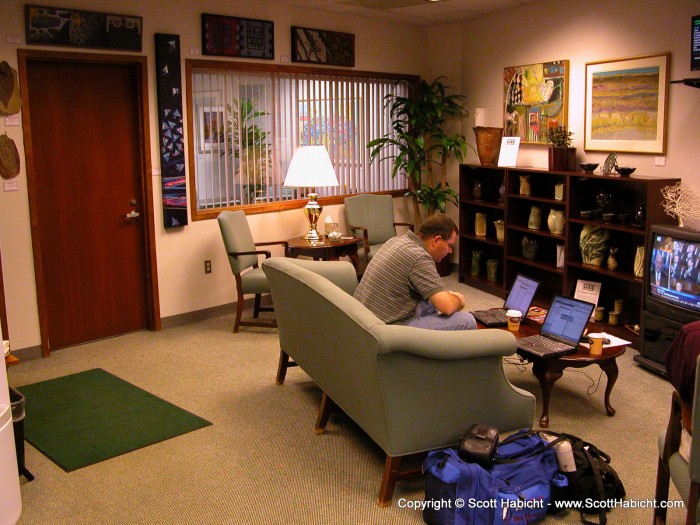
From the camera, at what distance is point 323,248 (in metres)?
5.86

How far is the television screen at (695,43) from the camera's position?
4652mm

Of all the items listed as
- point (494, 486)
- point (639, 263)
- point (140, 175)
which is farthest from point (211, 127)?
point (494, 486)

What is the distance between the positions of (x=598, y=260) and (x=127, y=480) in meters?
3.90

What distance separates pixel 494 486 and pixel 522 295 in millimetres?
1760

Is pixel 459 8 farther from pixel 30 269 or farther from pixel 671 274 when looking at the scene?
pixel 30 269

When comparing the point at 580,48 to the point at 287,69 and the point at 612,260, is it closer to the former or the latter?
the point at 612,260

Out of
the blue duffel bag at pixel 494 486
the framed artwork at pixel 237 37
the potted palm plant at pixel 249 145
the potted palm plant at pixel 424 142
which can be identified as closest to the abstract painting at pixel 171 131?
the framed artwork at pixel 237 37

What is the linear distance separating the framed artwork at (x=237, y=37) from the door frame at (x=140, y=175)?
2.01 feet

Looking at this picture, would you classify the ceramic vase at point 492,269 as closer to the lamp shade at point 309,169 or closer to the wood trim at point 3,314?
the lamp shade at point 309,169

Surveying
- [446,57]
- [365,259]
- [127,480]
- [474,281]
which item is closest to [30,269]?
[127,480]

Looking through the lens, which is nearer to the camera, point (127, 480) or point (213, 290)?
point (127, 480)

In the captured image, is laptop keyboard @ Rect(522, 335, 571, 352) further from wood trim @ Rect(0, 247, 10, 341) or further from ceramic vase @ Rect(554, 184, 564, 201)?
wood trim @ Rect(0, 247, 10, 341)

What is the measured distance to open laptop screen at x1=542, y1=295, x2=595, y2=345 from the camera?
392 centimetres

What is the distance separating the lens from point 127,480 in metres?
3.40
